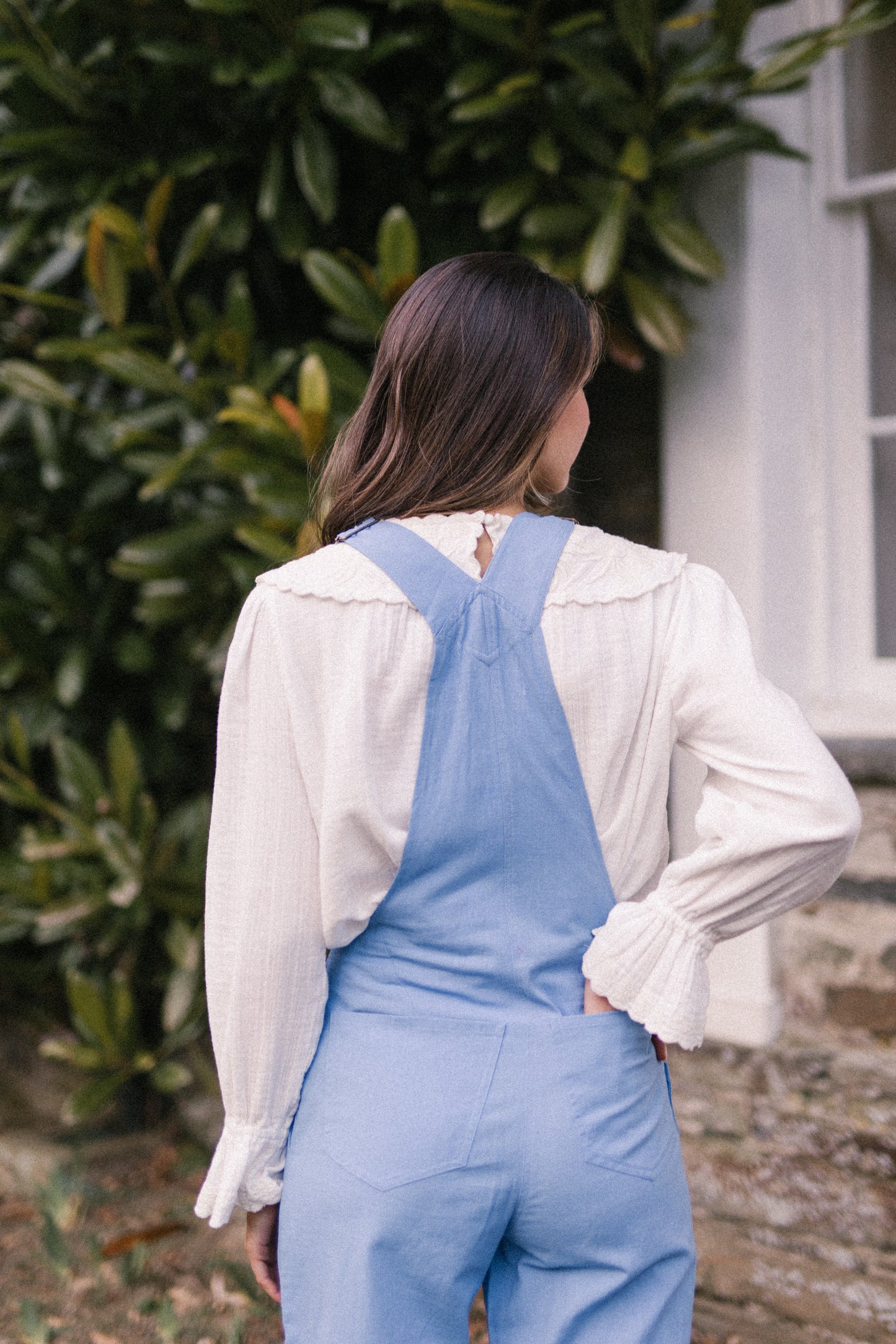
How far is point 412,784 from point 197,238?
2.01 meters

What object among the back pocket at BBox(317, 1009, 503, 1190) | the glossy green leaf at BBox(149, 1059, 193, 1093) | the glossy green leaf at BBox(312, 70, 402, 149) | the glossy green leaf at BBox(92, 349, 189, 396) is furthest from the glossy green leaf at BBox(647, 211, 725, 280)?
the glossy green leaf at BBox(149, 1059, 193, 1093)

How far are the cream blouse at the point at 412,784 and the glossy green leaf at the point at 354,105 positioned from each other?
1.67 metres

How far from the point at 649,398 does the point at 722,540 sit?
0.50 metres

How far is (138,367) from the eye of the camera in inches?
105

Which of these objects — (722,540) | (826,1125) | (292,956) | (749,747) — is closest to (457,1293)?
(292,956)

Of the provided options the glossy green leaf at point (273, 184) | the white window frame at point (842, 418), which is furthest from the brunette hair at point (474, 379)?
the white window frame at point (842, 418)

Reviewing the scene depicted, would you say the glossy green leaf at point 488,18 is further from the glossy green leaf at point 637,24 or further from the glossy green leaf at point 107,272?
the glossy green leaf at point 107,272

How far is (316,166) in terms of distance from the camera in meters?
2.56

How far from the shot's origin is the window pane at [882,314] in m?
2.72

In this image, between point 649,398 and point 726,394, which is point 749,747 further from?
point 649,398

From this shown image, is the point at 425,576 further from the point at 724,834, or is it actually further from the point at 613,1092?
the point at 613,1092

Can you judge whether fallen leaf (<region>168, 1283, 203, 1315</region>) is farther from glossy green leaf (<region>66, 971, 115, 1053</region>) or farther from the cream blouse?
the cream blouse

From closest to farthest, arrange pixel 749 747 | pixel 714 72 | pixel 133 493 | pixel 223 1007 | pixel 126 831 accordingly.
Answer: pixel 749 747 < pixel 223 1007 < pixel 714 72 < pixel 126 831 < pixel 133 493

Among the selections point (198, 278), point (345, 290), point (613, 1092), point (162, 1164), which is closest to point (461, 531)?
point (613, 1092)
